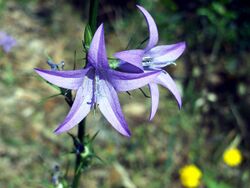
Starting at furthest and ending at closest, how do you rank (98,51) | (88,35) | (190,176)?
(190,176) → (88,35) → (98,51)


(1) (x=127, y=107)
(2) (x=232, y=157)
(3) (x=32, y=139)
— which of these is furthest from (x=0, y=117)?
(2) (x=232, y=157)

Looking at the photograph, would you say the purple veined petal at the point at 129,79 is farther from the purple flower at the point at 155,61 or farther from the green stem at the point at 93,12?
the green stem at the point at 93,12

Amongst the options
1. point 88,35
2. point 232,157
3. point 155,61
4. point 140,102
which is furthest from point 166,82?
point 140,102

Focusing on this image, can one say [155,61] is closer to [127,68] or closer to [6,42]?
[127,68]

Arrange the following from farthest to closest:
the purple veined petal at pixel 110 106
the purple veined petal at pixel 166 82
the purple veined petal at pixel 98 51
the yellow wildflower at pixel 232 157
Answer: the yellow wildflower at pixel 232 157, the purple veined petal at pixel 166 82, the purple veined petal at pixel 110 106, the purple veined petal at pixel 98 51

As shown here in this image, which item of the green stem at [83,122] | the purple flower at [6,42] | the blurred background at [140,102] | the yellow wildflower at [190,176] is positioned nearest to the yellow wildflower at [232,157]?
the blurred background at [140,102]

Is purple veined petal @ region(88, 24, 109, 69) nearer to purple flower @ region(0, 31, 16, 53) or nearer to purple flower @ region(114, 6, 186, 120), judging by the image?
purple flower @ region(114, 6, 186, 120)
